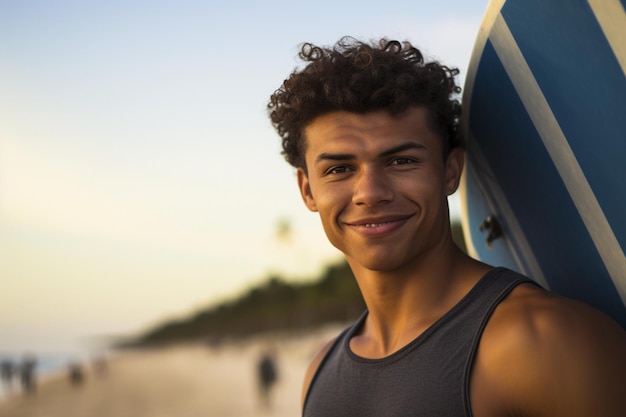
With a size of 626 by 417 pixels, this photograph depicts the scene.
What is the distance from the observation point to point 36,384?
4384 cm

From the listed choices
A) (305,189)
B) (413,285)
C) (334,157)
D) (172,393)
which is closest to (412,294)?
(413,285)

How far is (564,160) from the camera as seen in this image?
7.07ft

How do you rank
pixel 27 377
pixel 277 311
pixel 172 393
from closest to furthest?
pixel 172 393
pixel 27 377
pixel 277 311

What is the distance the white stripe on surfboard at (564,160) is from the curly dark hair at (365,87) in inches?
12.7

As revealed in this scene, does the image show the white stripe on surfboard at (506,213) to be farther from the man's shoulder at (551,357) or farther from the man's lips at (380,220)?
the man's shoulder at (551,357)

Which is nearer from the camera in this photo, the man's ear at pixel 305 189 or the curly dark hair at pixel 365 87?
the curly dark hair at pixel 365 87

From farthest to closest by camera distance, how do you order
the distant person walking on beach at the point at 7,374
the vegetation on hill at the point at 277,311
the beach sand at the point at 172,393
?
the vegetation on hill at the point at 277,311, the distant person walking on beach at the point at 7,374, the beach sand at the point at 172,393

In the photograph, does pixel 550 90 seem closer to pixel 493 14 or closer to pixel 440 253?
pixel 493 14

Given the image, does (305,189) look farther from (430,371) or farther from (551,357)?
(551,357)

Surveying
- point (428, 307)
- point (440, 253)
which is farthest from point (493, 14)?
point (428, 307)

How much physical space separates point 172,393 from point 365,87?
3834 cm

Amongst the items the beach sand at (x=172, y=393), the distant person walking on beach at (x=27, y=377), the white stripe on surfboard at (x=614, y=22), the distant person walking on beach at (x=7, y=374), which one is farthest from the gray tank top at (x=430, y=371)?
the distant person walking on beach at (x=7, y=374)

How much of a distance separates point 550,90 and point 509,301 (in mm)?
568

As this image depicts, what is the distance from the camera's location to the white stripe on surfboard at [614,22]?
166 cm
